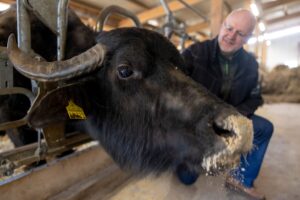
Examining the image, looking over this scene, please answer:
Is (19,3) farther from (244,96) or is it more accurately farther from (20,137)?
(244,96)

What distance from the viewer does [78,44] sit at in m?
2.16

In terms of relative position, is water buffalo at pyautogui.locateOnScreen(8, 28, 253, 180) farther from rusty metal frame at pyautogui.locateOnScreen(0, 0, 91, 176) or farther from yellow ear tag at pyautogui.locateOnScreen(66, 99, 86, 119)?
rusty metal frame at pyautogui.locateOnScreen(0, 0, 91, 176)

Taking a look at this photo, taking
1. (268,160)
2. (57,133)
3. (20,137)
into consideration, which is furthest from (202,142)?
(268,160)


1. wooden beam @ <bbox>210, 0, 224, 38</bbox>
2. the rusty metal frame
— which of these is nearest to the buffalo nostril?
the rusty metal frame

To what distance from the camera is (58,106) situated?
1654mm

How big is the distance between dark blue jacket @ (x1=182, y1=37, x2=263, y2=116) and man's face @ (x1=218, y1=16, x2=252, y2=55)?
0.08 metres

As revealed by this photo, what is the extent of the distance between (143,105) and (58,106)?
573 millimetres

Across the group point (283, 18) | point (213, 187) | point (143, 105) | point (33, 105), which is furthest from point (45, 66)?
point (283, 18)

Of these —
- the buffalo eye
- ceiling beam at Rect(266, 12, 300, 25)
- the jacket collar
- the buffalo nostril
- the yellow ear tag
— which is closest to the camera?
the buffalo nostril

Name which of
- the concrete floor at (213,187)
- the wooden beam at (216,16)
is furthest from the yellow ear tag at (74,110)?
the wooden beam at (216,16)

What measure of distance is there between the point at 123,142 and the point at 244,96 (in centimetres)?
152

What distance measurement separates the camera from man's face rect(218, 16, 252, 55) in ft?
8.08

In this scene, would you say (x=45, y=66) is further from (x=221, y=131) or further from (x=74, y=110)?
(x=221, y=131)

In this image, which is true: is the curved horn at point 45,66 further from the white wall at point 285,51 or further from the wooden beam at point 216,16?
the white wall at point 285,51
